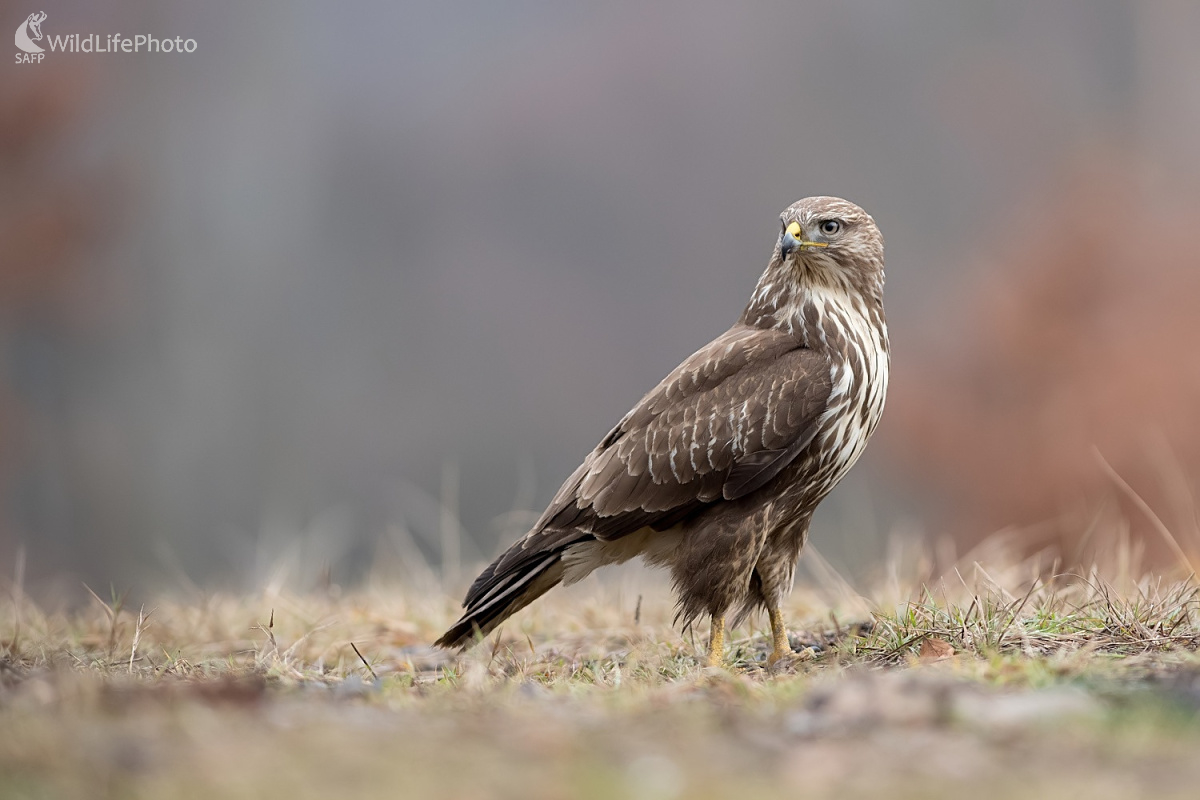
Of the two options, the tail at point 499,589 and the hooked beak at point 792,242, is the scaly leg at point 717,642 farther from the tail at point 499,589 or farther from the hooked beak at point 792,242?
the hooked beak at point 792,242

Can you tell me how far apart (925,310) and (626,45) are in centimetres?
943

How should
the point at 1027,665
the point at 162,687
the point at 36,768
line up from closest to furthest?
the point at 36,768
the point at 162,687
the point at 1027,665

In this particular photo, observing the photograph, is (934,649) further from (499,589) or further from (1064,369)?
(1064,369)

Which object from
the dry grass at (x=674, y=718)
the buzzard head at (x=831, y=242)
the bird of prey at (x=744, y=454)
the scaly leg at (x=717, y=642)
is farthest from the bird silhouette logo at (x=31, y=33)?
the scaly leg at (x=717, y=642)

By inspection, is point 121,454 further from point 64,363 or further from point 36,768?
point 36,768

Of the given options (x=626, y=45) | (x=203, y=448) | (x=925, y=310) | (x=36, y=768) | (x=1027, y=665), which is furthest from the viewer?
(x=626, y=45)

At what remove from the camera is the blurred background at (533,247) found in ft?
41.6

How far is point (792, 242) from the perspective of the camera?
4.63 m

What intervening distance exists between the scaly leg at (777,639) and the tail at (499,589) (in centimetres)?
79

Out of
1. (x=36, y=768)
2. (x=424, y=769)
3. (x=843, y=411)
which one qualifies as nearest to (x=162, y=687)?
(x=36, y=768)

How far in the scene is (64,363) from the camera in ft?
54.8

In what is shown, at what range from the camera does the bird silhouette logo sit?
1438 centimetres

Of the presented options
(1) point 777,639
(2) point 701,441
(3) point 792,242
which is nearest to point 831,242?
(3) point 792,242

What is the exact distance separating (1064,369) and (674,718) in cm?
1030
